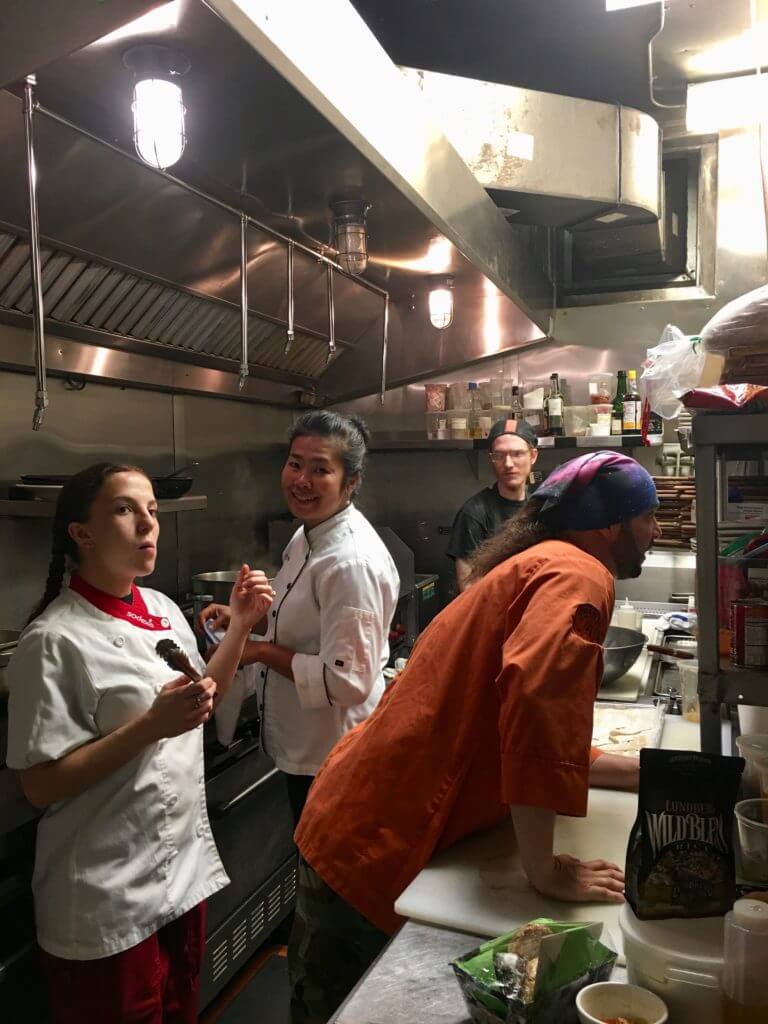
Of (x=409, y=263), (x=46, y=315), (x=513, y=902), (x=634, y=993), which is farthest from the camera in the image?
(x=409, y=263)

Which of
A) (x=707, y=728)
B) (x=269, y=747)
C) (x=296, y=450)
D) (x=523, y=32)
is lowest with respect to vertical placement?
(x=269, y=747)

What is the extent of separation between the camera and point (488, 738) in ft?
4.13

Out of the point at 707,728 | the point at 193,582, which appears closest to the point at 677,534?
the point at 193,582

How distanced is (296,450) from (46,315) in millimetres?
956

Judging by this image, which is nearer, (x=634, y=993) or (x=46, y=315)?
(x=634, y=993)

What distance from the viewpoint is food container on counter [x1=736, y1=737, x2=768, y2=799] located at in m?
1.20

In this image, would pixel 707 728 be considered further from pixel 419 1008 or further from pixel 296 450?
pixel 296 450

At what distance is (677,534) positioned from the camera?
13.1 feet

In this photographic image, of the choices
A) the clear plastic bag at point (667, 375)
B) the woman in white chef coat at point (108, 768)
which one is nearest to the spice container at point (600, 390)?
the clear plastic bag at point (667, 375)

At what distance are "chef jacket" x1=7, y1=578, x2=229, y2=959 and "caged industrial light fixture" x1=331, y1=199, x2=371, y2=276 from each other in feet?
3.79

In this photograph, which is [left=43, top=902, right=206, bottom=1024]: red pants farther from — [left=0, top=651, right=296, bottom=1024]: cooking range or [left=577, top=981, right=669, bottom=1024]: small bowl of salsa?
[left=577, top=981, right=669, bottom=1024]: small bowl of salsa

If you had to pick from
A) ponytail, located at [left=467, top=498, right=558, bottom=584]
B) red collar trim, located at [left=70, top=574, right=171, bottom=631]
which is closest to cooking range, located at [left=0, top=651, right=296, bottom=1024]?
red collar trim, located at [left=70, top=574, right=171, bottom=631]

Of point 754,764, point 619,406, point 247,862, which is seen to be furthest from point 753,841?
point 619,406

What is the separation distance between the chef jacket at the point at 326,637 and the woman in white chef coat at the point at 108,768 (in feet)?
1.19
